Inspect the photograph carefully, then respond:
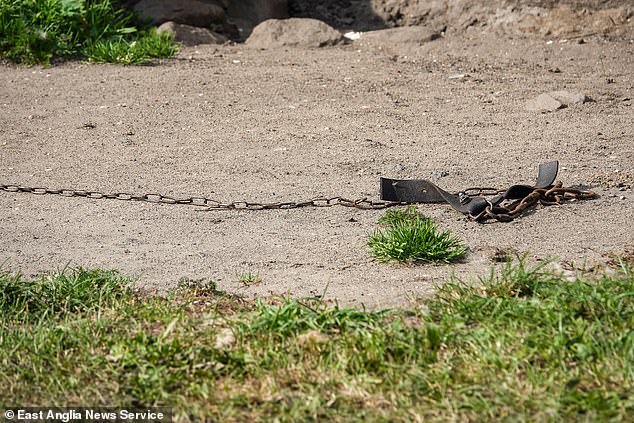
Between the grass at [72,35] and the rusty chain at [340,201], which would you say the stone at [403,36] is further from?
the rusty chain at [340,201]

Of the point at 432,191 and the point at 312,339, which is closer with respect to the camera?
the point at 312,339

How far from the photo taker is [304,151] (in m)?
6.95

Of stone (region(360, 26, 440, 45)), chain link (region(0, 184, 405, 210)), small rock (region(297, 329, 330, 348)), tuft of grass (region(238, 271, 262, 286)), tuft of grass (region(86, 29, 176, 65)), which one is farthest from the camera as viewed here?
stone (region(360, 26, 440, 45))

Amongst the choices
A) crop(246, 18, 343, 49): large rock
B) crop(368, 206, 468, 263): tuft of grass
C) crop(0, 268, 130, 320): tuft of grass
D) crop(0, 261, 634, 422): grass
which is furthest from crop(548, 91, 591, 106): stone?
crop(0, 268, 130, 320): tuft of grass

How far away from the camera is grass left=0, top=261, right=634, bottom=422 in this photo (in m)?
3.29

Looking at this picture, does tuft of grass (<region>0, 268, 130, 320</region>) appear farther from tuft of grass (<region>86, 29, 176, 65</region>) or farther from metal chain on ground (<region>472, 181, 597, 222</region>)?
tuft of grass (<region>86, 29, 176, 65</region>)

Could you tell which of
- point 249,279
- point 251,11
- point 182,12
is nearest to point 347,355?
point 249,279

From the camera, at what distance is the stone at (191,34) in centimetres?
999

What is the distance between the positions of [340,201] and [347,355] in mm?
2338

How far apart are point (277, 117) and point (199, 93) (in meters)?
1.02

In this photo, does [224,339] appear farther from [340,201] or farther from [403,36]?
[403,36]

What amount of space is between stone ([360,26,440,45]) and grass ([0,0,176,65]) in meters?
2.21

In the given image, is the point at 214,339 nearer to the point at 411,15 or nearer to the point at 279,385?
the point at 279,385

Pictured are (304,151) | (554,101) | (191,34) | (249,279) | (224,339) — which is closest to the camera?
(224,339)
